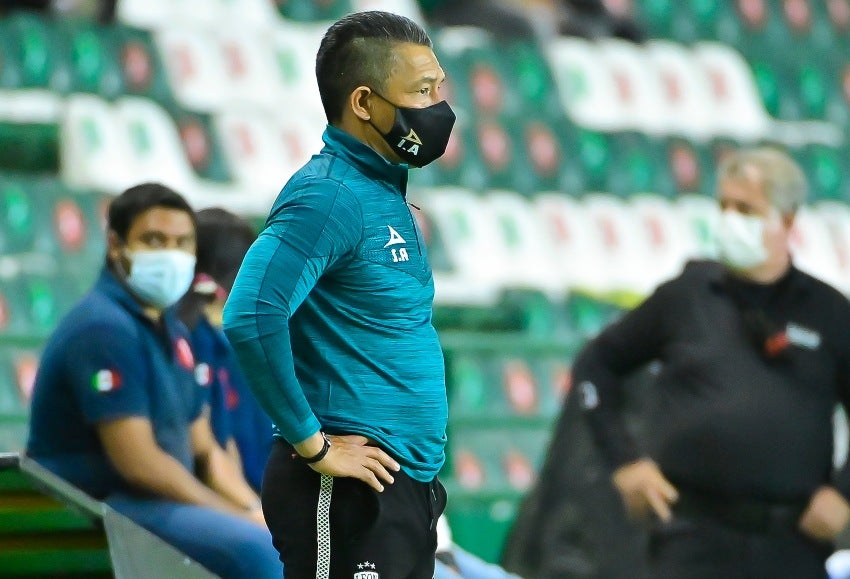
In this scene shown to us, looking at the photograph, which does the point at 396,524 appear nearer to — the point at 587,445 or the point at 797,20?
the point at 587,445

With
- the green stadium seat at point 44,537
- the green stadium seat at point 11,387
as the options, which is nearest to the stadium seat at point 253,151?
the green stadium seat at point 11,387

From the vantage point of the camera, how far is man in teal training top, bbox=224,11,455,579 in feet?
8.85

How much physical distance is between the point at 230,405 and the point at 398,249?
205 cm

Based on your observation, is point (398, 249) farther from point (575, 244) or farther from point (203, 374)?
point (575, 244)

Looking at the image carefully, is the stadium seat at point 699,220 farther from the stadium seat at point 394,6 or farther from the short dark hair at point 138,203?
the short dark hair at point 138,203

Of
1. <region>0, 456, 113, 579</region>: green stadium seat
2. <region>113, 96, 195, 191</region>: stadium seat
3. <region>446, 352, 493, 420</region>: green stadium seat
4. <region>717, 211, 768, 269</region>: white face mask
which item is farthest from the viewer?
<region>113, 96, 195, 191</region>: stadium seat

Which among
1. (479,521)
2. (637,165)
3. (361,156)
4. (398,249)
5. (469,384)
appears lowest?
(479,521)

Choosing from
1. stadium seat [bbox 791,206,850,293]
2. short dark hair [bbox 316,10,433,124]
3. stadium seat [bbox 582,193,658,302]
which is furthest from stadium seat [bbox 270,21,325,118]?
short dark hair [bbox 316,10,433,124]

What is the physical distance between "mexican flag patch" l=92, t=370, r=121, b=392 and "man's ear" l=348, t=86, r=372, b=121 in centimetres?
145

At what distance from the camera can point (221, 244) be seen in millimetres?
4664

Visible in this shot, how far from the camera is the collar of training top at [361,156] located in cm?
283

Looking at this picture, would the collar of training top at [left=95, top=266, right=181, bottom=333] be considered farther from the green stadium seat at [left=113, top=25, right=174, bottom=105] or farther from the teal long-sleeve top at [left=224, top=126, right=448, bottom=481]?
the green stadium seat at [left=113, top=25, right=174, bottom=105]

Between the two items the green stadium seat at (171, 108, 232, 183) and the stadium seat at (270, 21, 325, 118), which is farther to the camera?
the stadium seat at (270, 21, 325, 118)

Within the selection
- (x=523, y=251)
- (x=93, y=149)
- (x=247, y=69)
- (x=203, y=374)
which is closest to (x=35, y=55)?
(x=93, y=149)
